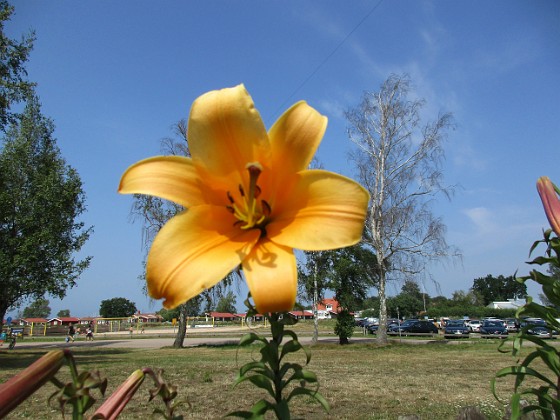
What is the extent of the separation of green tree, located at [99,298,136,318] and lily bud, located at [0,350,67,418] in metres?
80.8

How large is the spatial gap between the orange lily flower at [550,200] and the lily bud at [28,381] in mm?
1195

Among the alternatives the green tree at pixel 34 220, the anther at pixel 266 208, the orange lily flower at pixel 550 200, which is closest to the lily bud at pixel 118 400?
the anther at pixel 266 208

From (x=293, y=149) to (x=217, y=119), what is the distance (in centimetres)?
15

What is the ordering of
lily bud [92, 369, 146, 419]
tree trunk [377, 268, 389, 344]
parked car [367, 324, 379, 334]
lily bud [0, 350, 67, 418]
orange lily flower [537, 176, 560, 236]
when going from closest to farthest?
1. lily bud [0, 350, 67, 418]
2. lily bud [92, 369, 146, 419]
3. orange lily flower [537, 176, 560, 236]
4. tree trunk [377, 268, 389, 344]
5. parked car [367, 324, 379, 334]

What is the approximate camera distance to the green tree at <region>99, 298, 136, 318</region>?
75.0 meters

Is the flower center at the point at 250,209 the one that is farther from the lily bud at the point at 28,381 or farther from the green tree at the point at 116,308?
the green tree at the point at 116,308

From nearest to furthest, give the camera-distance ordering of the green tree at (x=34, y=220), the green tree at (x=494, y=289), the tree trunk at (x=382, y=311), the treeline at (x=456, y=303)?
the green tree at (x=34, y=220), the tree trunk at (x=382, y=311), the treeline at (x=456, y=303), the green tree at (x=494, y=289)

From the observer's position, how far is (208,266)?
0.71 meters

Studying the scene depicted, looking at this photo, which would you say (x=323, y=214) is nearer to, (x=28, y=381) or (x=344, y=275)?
(x=28, y=381)

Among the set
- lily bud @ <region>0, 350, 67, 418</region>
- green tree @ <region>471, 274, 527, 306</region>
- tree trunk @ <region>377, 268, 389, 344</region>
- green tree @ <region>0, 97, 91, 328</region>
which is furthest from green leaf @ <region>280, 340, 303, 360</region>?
green tree @ <region>471, 274, 527, 306</region>

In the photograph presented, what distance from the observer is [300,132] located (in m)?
0.76

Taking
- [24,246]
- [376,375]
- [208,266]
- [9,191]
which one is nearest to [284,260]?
[208,266]

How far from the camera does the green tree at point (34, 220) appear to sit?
578 inches

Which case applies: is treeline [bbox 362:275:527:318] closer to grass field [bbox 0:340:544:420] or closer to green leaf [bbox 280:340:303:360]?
grass field [bbox 0:340:544:420]
